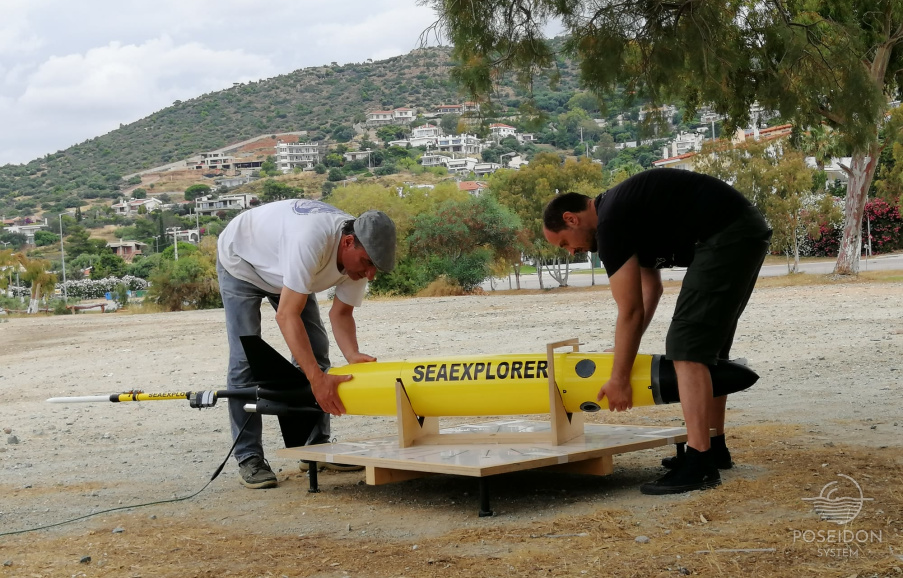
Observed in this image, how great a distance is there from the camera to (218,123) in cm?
14550

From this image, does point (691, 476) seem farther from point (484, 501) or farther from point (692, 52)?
point (692, 52)

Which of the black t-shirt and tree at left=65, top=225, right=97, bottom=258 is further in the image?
tree at left=65, top=225, right=97, bottom=258

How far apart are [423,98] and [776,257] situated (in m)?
98.8

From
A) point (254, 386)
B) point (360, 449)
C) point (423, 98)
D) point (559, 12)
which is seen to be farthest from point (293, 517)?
point (423, 98)

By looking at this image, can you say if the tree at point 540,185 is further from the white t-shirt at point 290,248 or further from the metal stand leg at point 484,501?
the metal stand leg at point 484,501

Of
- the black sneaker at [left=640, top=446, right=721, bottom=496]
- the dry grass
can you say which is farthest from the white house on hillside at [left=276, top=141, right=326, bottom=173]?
the black sneaker at [left=640, top=446, right=721, bottom=496]

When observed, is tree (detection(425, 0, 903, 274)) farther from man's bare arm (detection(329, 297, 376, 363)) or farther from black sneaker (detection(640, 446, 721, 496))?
black sneaker (detection(640, 446, 721, 496))

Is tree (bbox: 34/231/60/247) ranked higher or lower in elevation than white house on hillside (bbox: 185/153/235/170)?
lower

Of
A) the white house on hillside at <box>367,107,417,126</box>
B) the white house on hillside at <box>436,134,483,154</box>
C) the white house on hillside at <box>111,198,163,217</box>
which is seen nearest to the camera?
the white house on hillside at <box>111,198,163,217</box>

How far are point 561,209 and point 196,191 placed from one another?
416 ft

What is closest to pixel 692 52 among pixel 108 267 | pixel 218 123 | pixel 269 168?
pixel 108 267

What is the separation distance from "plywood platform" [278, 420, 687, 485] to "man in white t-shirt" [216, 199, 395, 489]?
36cm

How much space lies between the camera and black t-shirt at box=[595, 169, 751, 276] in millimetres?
4445

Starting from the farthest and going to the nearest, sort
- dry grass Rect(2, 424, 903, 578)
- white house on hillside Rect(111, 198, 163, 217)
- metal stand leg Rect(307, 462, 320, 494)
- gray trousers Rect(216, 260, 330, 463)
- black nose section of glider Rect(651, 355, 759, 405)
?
white house on hillside Rect(111, 198, 163, 217) → gray trousers Rect(216, 260, 330, 463) → metal stand leg Rect(307, 462, 320, 494) → black nose section of glider Rect(651, 355, 759, 405) → dry grass Rect(2, 424, 903, 578)
